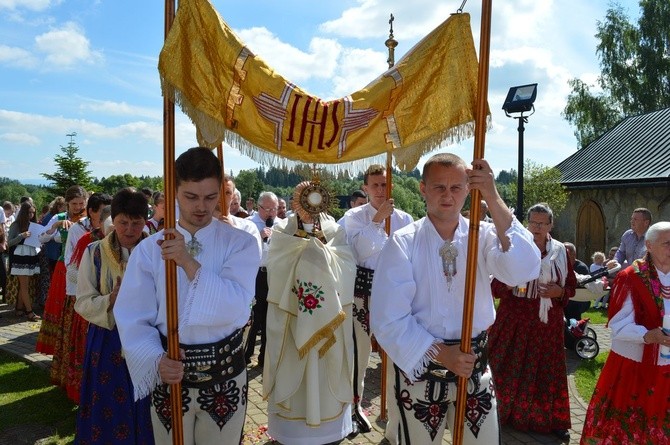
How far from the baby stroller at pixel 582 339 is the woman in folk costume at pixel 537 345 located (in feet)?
8.39

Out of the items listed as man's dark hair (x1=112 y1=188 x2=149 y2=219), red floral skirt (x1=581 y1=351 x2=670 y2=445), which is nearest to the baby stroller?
red floral skirt (x1=581 y1=351 x2=670 y2=445)

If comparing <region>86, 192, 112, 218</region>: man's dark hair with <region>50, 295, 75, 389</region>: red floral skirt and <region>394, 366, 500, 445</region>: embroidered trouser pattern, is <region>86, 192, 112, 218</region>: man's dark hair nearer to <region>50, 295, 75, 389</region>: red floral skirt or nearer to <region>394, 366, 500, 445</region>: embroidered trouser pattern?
<region>50, 295, 75, 389</region>: red floral skirt

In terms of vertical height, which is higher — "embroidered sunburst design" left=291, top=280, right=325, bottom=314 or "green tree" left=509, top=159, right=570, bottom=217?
"green tree" left=509, top=159, right=570, bottom=217

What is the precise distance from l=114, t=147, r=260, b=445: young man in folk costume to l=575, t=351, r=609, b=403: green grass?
14.9 ft

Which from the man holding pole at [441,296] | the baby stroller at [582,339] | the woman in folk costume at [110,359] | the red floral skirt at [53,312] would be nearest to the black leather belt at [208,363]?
the man holding pole at [441,296]

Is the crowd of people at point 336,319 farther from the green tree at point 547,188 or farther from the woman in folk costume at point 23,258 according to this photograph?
the green tree at point 547,188

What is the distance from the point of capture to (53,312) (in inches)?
244

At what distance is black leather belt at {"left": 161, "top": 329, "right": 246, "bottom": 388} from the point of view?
257cm

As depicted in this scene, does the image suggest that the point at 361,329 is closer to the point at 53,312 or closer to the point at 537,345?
the point at 537,345

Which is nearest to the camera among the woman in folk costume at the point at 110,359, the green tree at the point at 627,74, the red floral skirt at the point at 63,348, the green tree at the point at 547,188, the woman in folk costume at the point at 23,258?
the woman in folk costume at the point at 110,359

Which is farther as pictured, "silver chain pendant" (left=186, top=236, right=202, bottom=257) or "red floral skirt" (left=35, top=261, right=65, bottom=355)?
"red floral skirt" (left=35, top=261, right=65, bottom=355)

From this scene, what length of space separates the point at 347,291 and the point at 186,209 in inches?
79.4

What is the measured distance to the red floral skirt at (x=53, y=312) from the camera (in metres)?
6.01

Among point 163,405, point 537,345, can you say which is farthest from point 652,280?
point 163,405
